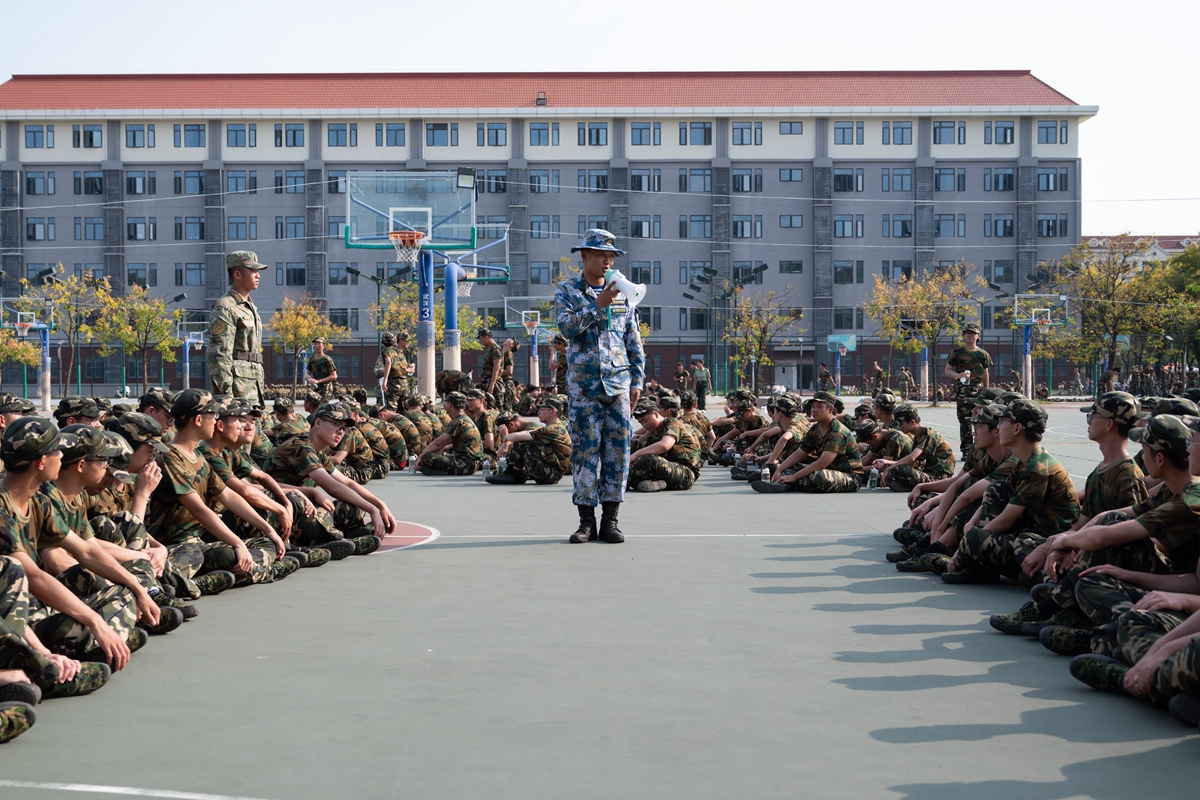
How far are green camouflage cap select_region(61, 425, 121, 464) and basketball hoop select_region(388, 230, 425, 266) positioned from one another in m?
25.1

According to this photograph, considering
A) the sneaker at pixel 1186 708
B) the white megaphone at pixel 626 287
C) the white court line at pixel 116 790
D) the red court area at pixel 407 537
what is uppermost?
the white megaphone at pixel 626 287

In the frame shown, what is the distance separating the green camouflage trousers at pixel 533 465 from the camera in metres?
14.6

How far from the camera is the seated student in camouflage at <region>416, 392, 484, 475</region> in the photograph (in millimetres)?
16188

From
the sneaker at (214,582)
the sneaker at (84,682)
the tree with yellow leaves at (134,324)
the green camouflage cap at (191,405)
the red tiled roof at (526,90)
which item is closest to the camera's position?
the sneaker at (84,682)

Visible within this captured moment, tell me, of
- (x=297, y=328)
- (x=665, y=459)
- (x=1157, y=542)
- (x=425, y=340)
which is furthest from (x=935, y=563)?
(x=297, y=328)

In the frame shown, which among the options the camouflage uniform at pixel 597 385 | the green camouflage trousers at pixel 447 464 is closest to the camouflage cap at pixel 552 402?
the green camouflage trousers at pixel 447 464

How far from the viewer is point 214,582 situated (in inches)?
273

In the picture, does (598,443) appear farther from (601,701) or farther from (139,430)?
(601,701)

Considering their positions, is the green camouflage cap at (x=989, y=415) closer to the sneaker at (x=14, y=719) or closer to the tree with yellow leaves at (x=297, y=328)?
the sneaker at (x=14, y=719)

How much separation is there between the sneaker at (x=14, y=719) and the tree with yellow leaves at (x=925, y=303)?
53894 millimetres

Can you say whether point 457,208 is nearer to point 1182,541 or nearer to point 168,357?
point 1182,541

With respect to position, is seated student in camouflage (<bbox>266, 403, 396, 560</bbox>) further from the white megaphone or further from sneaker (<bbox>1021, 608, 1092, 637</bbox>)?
sneaker (<bbox>1021, 608, 1092, 637</bbox>)

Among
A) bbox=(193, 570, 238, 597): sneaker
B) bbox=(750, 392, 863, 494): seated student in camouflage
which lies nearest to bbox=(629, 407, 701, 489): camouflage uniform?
bbox=(750, 392, 863, 494): seated student in camouflage

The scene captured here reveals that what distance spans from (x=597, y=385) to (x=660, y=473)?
4822 mm
